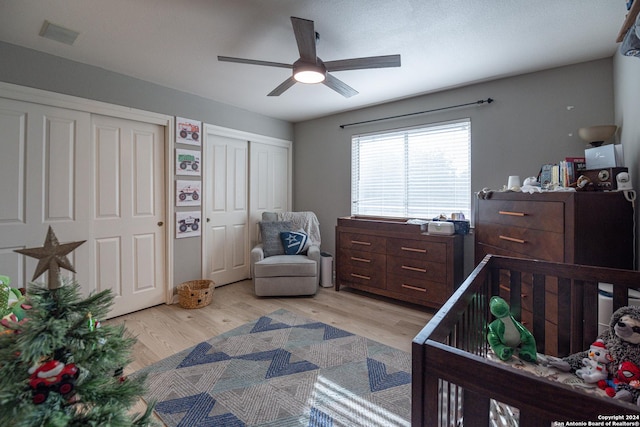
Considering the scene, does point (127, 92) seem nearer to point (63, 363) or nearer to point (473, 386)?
point (63, 363)

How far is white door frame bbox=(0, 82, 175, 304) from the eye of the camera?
2.21m

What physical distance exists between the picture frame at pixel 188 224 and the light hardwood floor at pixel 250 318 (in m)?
0.80

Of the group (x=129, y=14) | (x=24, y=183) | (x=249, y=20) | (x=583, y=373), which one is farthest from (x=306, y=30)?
(x=24, y=183)

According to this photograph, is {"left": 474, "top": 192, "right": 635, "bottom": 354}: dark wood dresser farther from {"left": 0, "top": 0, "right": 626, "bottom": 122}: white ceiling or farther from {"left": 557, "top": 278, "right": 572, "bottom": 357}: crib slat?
{"left": 0, "top": 0, "right": 626, "bottom": 122}: white ceiling

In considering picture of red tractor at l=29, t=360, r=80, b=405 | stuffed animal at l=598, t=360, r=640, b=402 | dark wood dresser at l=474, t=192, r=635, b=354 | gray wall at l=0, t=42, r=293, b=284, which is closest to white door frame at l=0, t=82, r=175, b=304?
gray wall at l=0, t=42, r=293, b=284

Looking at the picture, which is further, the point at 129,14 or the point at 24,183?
the point at 24,183

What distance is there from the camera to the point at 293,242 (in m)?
3.64

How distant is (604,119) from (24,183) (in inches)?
191

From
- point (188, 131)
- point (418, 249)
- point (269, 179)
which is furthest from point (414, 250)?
point (188, 131)

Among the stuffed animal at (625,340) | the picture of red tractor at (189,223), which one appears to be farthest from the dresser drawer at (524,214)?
the picture of red tractor at (189,223)

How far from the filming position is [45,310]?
2.01 ft

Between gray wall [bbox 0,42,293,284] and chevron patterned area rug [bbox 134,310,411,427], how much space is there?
1.34m

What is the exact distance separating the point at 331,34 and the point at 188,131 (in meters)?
2.04

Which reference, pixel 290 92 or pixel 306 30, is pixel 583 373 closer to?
pixel 306 30
